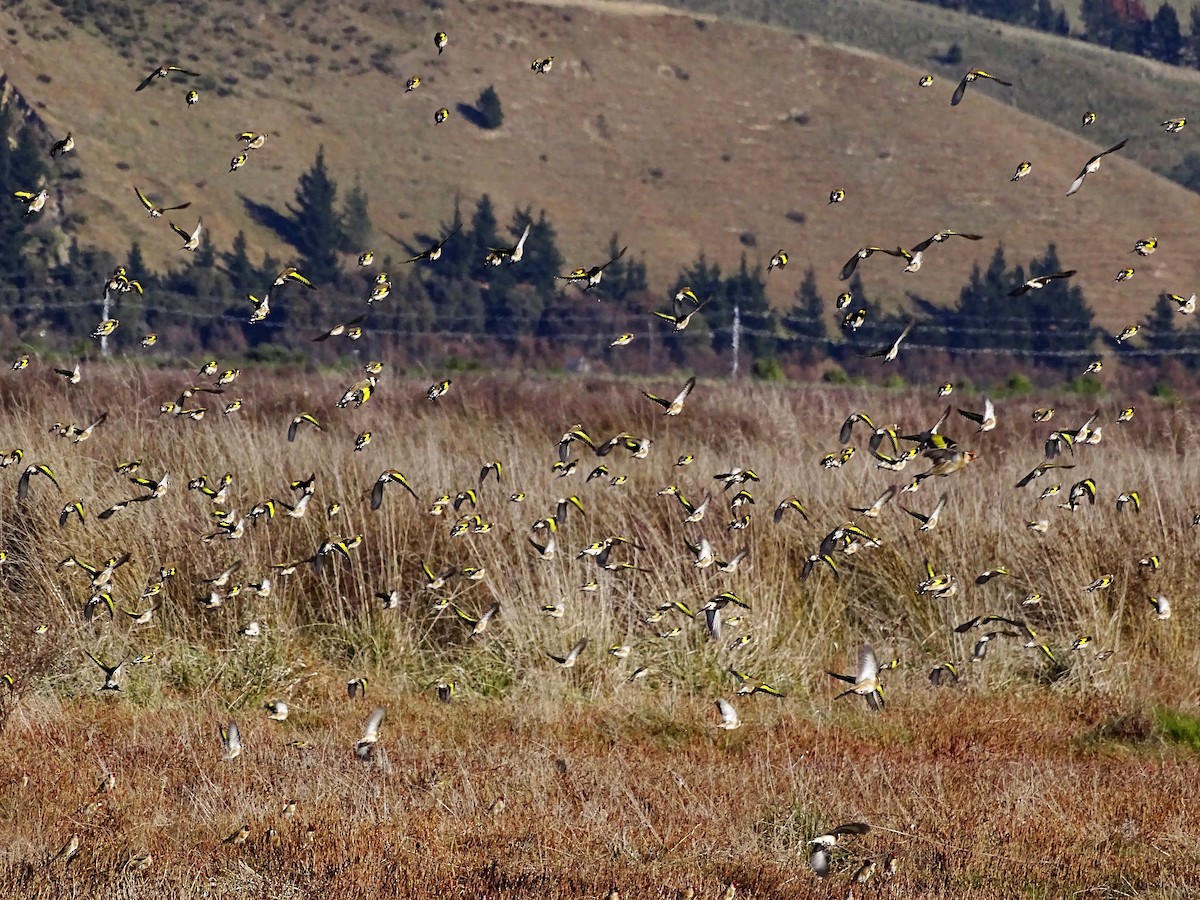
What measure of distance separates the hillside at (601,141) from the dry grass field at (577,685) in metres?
62.9

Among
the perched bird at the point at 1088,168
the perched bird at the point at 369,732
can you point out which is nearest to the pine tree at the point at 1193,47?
the perched bird at the point at 1088,168

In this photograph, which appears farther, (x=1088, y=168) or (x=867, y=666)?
(x=1088, y=168)

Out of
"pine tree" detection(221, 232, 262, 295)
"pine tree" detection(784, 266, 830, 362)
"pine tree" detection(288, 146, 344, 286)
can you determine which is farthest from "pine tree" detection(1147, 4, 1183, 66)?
"pine tree" detection(221, 232, 262, 295)

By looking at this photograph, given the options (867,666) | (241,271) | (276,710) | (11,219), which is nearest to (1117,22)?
(241,271)

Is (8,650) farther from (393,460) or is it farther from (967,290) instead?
(967,290)

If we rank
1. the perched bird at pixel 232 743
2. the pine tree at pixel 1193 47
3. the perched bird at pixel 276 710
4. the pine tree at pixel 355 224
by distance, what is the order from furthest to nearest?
the pine tree at pixel 1193 47, the pine tree at pixel 355 224, the perched bird at pixel 276 710, the perched bird at pixel 232 743

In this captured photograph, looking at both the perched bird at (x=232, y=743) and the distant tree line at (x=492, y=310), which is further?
the distant tree line at (x=492, y=310)

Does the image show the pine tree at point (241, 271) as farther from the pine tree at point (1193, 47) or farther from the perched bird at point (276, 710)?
the pine tree at point (1193, 47)

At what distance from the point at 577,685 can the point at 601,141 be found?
94539mm

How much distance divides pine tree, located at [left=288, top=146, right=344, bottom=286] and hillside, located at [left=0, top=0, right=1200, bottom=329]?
6.25ft

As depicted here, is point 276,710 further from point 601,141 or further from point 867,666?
point 601,141

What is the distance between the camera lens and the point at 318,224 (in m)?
78.9

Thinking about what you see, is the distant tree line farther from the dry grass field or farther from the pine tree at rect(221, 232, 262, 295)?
the dry grass field

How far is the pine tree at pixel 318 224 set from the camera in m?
77.8
